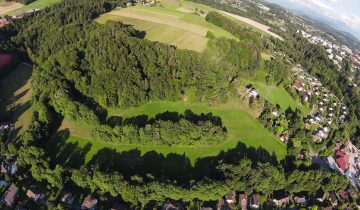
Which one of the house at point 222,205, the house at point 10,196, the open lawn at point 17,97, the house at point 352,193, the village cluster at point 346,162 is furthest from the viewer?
the village cluster at point 346,162

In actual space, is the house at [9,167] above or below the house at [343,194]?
below

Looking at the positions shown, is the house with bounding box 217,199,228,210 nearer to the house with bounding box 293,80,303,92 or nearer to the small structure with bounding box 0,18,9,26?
the house with bounding box 293,80,303,92

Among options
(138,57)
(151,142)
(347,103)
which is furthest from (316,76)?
(151,142)

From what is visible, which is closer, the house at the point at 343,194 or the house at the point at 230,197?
the house at the point at 230,197

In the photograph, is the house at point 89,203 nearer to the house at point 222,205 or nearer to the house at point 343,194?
the house at point 222,205

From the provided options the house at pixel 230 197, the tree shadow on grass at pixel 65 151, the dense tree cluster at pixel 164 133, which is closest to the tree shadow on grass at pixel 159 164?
the tree shadow on grass at pixel 65 151

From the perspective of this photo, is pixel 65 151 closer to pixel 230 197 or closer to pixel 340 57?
pixel 230 197
